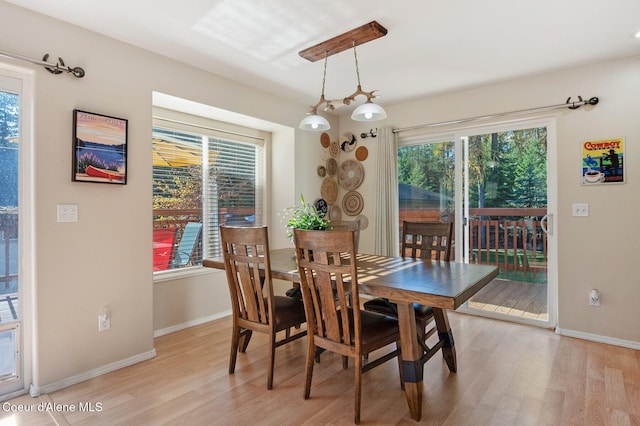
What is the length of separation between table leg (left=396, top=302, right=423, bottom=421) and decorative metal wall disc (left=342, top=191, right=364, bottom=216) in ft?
8.96

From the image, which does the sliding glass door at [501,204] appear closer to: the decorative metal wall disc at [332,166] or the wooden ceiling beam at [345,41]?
the decorative metal wall disc at [332,166]

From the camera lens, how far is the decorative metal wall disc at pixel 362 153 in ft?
14.7

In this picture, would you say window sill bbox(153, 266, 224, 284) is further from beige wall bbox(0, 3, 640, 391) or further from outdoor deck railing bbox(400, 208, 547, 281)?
outdoor deck railing bbox(400, 208, 547, 281)

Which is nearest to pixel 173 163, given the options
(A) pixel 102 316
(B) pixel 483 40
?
(A) pixel 102 316

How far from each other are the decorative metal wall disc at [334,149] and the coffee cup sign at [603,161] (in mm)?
2636

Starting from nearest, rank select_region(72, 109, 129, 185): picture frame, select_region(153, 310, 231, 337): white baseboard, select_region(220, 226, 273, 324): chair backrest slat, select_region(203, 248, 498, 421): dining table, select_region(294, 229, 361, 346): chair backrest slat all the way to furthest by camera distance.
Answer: select_region(203, 248, 498, 421): dining table
select_region(294, 229, 361, 346): chair backrest slat
select_region(220, 226, 273, 324): chair backrest slat
select_region(72, 109, 129, 185): picture frame
select_region(153, 310, 231, 337): white baseboard

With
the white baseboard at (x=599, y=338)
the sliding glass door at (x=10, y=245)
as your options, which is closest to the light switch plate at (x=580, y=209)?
the white baseboard at (x=599, y=338)

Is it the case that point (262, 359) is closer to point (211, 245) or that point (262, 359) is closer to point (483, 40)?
point (211, 245)

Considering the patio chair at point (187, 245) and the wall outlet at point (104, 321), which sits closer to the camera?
the wall outlet at point (104, 321)

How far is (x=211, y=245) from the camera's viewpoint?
3742 millimetres

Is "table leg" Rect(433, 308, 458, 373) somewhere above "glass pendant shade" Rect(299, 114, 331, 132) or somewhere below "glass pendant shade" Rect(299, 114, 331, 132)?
below

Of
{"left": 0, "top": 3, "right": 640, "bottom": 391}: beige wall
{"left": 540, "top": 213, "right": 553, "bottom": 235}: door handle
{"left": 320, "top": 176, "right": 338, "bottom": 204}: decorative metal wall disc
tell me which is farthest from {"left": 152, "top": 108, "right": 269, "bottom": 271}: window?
{"left": 540, "top": 213, "right": 553, "bottom": 235}: door handle

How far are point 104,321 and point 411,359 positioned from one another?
2.09 m

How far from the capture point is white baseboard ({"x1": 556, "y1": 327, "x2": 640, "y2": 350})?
2.88m
